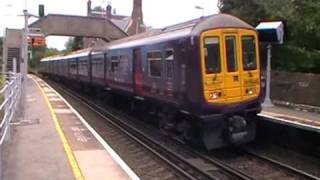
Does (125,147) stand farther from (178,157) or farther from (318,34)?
(318,34)

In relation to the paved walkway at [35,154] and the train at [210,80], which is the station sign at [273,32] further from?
the paved walkway at [35,154]

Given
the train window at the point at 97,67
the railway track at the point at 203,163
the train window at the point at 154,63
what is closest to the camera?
the railway track at the point at 203,163

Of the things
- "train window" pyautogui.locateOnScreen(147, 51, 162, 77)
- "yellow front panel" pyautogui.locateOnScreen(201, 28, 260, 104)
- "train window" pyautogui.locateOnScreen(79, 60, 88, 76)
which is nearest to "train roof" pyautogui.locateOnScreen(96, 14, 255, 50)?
"yellow front panel" pyautogui.locateOnScreen(201, 28, 260, 104)

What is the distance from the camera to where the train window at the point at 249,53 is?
14930 millimetres

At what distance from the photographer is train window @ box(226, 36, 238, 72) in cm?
1458

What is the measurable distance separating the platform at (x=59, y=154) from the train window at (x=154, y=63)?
2.34 meters

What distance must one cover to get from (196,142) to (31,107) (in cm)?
1209

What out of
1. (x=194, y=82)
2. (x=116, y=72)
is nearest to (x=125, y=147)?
(x=194, y=82)

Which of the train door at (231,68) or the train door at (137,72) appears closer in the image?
the train door at (231,68)

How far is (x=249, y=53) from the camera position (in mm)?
15086

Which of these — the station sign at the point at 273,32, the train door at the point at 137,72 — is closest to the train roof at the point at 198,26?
the train door at the point at 137,72

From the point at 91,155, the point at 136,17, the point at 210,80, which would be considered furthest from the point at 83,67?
the point at 136,17

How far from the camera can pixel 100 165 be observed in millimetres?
11992

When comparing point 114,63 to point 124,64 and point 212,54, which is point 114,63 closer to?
point 124,64
